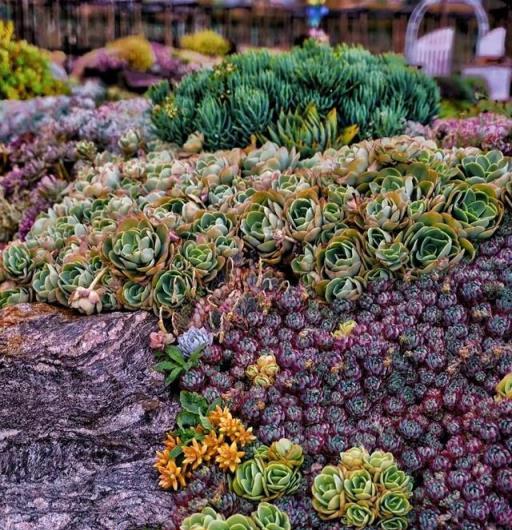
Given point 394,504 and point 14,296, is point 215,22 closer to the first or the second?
point 14,296

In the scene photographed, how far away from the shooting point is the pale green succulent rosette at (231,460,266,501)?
203 cm

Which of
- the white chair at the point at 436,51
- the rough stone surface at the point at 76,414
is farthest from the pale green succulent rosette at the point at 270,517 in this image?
the white chair at the point at 436,51

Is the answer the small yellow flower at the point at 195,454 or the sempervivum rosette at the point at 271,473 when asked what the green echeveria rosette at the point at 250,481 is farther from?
the small yellow flower at the point at 195,454

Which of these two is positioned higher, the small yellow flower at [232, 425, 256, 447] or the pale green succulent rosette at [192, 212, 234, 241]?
the pale green succulent rosette at [192, 212, 234, 241]

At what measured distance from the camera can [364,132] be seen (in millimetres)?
3891

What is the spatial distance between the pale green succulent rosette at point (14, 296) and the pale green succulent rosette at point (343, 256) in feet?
4.28

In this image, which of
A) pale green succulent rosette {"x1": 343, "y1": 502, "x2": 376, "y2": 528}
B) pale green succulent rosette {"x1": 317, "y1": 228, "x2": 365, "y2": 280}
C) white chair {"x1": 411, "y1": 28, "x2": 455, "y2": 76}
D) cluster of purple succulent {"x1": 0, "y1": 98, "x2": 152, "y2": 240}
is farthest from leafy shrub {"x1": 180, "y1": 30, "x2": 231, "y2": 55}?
pale green succulent rosette {"x1": 343, "y1": 502, "x2": 376, "y2": 528}

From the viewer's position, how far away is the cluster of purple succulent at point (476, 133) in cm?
337

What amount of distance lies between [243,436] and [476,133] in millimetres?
2354

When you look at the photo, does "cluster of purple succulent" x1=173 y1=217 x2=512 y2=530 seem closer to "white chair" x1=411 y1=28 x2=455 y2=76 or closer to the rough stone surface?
the rough stone surface

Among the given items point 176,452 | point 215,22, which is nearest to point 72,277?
point 176,452

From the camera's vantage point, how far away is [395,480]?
198 centimetres

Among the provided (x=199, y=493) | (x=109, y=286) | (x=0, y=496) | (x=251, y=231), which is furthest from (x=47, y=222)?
(x=199, y=493)

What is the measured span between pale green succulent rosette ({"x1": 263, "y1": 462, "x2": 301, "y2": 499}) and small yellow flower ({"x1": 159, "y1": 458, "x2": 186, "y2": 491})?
282mm
